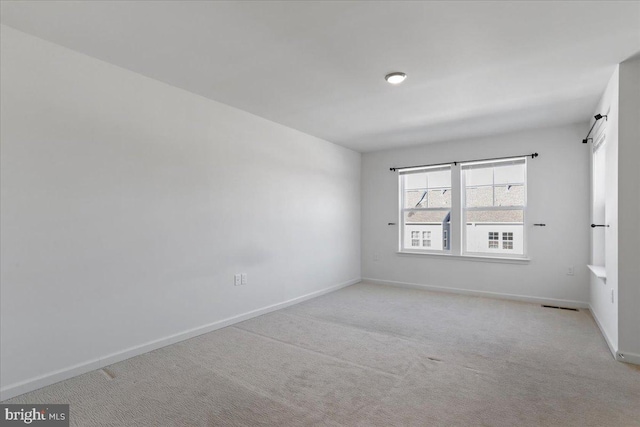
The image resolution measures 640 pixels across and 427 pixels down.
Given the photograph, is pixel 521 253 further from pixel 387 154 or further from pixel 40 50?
pixel 40 50

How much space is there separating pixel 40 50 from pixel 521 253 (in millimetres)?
5738

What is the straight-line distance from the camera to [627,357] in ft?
8.87

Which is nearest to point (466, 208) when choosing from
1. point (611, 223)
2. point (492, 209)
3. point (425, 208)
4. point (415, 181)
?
point (492, 209)

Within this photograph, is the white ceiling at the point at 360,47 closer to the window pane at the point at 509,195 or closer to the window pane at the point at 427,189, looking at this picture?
the window pane at the point at 509,195

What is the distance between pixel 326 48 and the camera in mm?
2504

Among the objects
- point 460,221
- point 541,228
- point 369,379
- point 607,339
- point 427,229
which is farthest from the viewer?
point 427,229

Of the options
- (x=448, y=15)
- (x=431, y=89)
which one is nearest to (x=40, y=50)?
(x=448, y=15)

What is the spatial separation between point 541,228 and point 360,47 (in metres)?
3.79

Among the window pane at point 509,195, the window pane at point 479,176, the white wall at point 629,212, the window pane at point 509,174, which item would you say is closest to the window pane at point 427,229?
the window pane at point 479,176

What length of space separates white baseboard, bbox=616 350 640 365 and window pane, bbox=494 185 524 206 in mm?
2497

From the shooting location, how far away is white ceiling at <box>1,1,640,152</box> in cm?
206

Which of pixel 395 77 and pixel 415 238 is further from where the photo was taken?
pixel 415 238

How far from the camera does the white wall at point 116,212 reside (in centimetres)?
229

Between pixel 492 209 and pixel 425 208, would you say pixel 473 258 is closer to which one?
pixel 492 209
